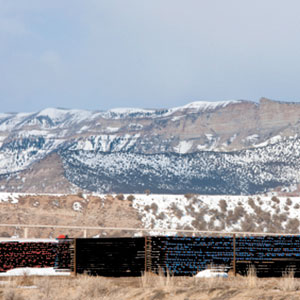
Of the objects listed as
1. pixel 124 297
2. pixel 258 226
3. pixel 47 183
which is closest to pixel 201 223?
pixel 258 226

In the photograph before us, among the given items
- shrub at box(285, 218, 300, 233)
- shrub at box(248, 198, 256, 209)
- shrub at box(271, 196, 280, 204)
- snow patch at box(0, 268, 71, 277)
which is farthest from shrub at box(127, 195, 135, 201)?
Result: snow patch at box(0, 268, 71, 277)

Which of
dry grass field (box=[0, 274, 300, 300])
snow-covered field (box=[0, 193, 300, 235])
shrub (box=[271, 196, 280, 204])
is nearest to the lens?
dry grass field (box=[0, 274, 300, 300])

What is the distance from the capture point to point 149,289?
19203mm

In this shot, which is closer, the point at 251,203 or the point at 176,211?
the point at 176,211

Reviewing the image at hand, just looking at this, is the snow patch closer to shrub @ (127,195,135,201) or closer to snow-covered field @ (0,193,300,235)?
snow-covered field @ (0,193,300,235)

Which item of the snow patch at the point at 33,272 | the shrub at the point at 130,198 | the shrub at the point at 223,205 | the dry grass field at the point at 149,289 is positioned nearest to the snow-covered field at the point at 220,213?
the shrub at the point at 223,205

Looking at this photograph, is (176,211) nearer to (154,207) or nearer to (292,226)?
(154,207)

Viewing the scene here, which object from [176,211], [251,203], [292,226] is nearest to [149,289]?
[292,226]

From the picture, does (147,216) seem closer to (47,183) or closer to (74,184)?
(74,184)

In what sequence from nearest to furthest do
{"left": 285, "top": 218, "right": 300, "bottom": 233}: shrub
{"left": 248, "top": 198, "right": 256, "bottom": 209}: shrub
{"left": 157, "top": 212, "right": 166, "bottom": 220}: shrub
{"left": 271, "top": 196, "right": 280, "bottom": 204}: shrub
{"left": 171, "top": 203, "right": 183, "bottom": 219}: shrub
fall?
{"left": 285, "top": 218, "right": 300, "bottom": 233}: shrub → {"left": 157, "top": 212, "right": 166, "bottom": 220}: shrub → {"left": 171, "top": 203, "right": 183, "bottom": 219}: shrub → {"left": 248, "top": 198, "right": 256, "bottom": 209}: shrub → {"left": 271, "top": 196, "right": 280, "bottom": 204}: shrub

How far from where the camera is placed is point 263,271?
2402cm

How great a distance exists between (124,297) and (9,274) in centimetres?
740

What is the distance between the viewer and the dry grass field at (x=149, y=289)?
677 inches

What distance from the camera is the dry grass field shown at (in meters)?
A: 17.2
